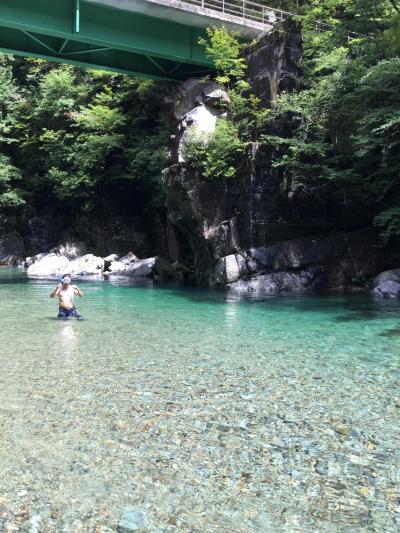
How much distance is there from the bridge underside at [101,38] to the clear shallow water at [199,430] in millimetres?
15215

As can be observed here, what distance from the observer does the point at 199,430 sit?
5617 millimetres

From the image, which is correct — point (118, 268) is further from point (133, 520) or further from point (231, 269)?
point (133, 520)

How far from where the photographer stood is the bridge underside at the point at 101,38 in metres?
21.1

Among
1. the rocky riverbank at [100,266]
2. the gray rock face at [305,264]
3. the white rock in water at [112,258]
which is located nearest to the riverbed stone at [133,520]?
the gray rock face at [305,264]

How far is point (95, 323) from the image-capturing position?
13055 millimetres

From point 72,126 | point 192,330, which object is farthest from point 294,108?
point 72,126

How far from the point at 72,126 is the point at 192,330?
2829cm

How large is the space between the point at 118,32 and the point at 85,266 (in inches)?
546

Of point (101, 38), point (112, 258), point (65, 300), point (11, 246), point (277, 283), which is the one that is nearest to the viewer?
point (65, 300)

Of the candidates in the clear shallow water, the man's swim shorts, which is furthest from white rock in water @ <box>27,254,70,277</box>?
the clear shallow water

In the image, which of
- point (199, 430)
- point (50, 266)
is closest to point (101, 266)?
point (50, 266)

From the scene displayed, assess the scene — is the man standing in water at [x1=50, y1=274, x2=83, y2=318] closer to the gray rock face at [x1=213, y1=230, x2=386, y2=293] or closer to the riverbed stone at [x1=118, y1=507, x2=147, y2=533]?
the gray rock face at [x1=213, y1=230, x2=386, y2=293]

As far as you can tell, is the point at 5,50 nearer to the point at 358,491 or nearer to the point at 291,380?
the point at 291,380

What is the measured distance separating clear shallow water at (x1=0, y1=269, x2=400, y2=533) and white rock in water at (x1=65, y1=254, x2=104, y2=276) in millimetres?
19431
